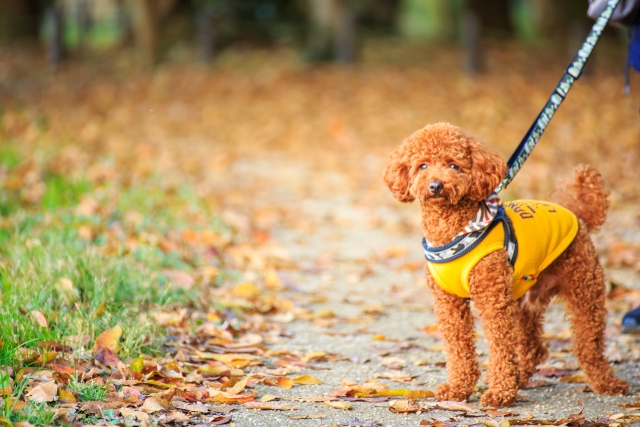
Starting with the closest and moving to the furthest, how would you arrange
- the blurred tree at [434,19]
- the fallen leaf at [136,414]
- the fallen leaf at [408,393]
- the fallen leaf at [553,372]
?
the fallen leaf at [136,414] → the fallen leaf at [408,393] → the fallen leaf at [553,372] → the blurred tree at [434,19]

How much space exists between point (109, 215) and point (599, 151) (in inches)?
269

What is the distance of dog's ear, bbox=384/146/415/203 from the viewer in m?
3.32

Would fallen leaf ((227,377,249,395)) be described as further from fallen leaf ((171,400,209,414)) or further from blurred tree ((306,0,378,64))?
blurred tree ((306,0,378,64))

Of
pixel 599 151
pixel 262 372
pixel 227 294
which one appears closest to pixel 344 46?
pixel 599 151

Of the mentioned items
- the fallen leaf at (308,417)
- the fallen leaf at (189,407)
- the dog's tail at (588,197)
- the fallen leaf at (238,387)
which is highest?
the dog's tail at (588,197)

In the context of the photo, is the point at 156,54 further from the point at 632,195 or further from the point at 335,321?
the point at 335,321

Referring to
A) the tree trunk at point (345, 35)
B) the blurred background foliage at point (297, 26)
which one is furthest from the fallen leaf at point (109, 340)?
the tree trunk at point (345, 35)

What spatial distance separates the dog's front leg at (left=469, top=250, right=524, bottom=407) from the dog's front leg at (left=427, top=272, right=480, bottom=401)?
102 millimetres

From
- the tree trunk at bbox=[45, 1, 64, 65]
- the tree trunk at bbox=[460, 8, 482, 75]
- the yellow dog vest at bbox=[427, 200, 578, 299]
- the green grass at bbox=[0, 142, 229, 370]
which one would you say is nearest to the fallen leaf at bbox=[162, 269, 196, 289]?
the green grass at bbox=[0, 142, 229, 370]

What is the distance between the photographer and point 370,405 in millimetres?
3457

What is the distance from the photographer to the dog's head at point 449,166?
3.16 metres

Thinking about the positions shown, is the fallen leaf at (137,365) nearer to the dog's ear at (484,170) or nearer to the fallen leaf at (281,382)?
the fallen leaf at (281,382)

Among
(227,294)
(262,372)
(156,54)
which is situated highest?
(262,372)

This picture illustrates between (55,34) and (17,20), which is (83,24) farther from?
(55,34)
